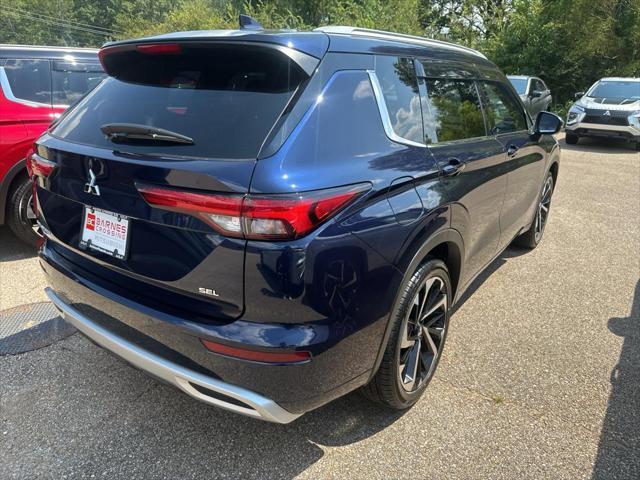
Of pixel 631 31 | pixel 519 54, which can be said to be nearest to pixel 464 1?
pixel 519 54

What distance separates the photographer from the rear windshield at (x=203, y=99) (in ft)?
6.06

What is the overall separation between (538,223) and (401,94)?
3221 mm

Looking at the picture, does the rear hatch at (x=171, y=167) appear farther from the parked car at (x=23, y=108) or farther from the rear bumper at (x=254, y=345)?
the parked car at (x=23, y=108)

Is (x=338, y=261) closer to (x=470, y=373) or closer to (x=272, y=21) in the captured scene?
(x=470, y=373)

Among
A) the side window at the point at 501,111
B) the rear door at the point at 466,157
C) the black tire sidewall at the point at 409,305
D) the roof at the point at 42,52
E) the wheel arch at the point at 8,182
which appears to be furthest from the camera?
the roof at the point at 42,52

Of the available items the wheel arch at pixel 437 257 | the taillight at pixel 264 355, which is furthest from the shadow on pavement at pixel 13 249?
the wheel arch at pixel 437 257

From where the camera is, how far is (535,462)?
2.28 meters

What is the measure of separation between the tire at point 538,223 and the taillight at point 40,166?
4.14 m

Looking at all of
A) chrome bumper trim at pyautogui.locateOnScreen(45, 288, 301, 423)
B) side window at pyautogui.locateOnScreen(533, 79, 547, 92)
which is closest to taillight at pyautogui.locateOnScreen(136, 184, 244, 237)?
chrome bumper trim at pyautogui.locateOnScreen(45, 288, 301, 423)

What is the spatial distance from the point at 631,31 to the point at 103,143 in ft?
66.3

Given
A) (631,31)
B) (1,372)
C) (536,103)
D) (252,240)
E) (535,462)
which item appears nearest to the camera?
(252,240)

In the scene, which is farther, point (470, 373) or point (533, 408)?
point (470, 373)

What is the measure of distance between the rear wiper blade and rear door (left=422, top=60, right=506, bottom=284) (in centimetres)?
125

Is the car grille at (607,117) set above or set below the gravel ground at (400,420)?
above
